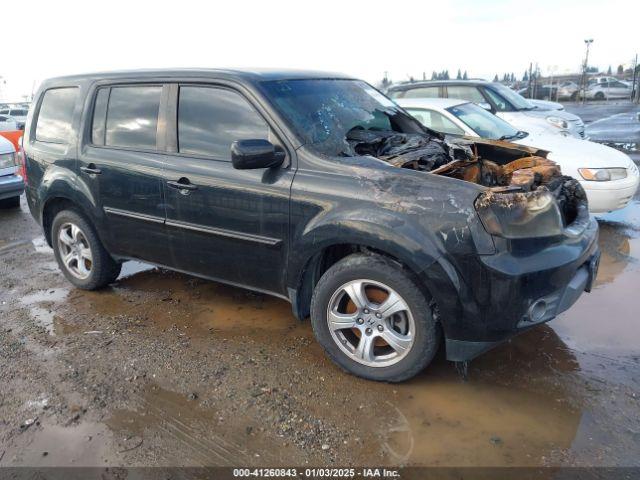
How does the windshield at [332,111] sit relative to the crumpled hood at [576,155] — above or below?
above

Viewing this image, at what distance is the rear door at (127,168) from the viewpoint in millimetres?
4055

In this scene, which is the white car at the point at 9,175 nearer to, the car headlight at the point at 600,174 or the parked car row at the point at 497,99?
the parked car row at the point at 497,99

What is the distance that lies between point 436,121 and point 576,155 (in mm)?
1819

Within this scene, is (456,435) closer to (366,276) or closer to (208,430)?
(366,276)

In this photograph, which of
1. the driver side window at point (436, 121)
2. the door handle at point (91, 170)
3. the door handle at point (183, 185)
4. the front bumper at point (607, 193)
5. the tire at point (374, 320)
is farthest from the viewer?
the driver side window at point (436, 121)

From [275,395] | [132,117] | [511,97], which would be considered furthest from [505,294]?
[511,97]

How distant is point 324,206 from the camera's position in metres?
3.26

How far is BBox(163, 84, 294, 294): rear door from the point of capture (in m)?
3.50

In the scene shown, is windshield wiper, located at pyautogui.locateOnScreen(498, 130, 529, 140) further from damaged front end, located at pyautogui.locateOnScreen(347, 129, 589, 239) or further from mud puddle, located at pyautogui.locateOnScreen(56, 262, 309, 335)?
mud puddle, located at pyautogui.locateOnScreen(56, 262, 309, 335)

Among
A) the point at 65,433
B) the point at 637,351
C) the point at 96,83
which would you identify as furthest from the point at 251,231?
the point at 637,351

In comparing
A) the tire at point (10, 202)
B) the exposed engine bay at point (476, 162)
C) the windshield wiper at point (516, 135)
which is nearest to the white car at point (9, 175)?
the tire at point (10, 202)

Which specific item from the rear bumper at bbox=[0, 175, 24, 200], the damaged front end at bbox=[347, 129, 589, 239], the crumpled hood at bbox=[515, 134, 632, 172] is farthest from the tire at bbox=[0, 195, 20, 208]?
the crumpled hood at bbox=[515, 134, 632, 172]

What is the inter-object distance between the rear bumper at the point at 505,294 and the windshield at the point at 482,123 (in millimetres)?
4024

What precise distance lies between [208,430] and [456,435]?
131 cm
